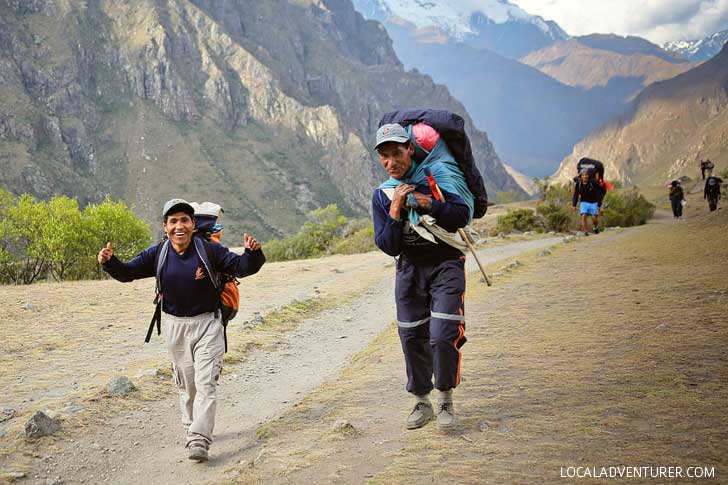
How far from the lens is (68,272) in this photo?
2436cm

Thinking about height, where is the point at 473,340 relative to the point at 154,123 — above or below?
below

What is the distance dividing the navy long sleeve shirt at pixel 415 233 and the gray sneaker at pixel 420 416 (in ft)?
3.60

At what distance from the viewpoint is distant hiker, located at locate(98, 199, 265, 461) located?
15.4 feet

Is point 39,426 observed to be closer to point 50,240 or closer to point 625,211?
point 50,240

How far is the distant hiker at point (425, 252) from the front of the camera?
421cm

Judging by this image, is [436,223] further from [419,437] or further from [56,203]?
[56,203]

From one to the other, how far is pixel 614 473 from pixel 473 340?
3816mm

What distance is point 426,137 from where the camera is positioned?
446cm

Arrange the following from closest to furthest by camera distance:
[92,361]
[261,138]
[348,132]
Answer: [92,361], [261,138], [348,132]

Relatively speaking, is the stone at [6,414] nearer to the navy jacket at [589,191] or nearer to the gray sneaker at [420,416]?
the gray sneaker at [420,416]

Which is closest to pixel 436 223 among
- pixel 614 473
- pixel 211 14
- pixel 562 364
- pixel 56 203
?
pixel 614 473

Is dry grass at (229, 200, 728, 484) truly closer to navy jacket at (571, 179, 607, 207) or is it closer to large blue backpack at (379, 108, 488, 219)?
large blue backpack at (379, 108, 488, 219)

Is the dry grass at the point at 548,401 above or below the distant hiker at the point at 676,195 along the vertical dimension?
below

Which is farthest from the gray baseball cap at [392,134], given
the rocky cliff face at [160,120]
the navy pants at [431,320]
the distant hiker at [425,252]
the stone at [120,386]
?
the rocky cliff face at [160,120]
